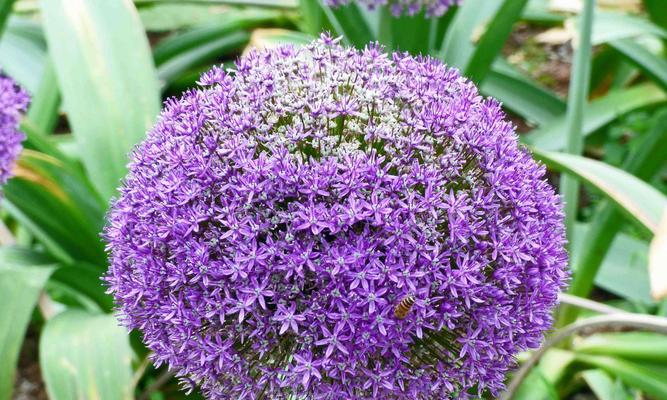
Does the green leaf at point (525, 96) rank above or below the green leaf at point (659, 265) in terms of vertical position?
below

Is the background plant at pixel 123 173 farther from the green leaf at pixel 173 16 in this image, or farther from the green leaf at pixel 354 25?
the green leaf at pixel 173 16

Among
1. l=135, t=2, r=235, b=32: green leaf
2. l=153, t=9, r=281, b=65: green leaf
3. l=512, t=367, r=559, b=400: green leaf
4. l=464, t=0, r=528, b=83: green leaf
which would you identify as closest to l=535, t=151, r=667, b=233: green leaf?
l=512, t=367, r=559, b=400: green leaf

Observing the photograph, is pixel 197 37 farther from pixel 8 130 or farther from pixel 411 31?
pixel 8 130

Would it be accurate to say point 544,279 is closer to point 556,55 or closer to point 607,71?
point 607,71

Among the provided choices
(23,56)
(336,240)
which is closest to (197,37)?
(23,56)

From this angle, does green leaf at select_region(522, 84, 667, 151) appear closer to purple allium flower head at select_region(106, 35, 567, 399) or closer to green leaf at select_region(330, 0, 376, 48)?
green leaf at select_region(330, 0, 376, 48)

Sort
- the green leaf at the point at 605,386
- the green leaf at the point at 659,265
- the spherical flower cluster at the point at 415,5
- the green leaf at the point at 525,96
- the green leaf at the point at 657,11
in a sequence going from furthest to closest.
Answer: the green leaf at the point at 525,96 → the green leaf at the point at 657,11 → the spherical flower cluster at the point at 415,5 → the green leaf at the point at 605,386 → the green leaf at the point at 659,265

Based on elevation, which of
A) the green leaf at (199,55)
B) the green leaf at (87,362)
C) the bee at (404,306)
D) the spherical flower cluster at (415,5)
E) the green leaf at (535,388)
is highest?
the spherical flower cluster at (415,5)

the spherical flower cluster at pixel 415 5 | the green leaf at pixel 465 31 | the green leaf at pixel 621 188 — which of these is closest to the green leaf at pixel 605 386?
the green leaf at pixel 621 188
